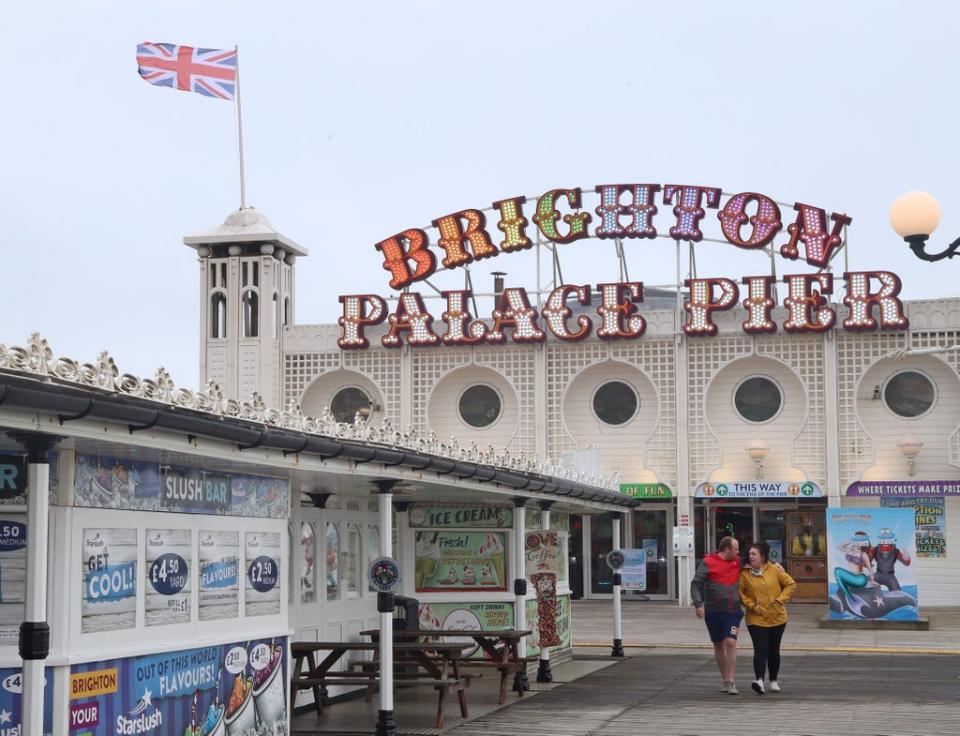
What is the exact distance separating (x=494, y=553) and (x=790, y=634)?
1061 cm

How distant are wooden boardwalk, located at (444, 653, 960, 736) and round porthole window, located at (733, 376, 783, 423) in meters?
16.0

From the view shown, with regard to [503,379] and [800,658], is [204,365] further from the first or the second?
[800,658]

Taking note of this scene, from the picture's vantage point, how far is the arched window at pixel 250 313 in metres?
39.2

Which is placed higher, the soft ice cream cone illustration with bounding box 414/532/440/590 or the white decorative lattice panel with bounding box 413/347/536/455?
the white decorative lattice panel with bounding box 413/347/536/455

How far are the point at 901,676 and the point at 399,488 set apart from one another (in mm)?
7651

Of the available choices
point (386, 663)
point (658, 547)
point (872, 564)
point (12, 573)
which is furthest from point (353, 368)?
point (12, 573)

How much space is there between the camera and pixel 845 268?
36375 mm

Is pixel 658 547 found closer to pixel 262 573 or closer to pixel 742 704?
pixel 742 704

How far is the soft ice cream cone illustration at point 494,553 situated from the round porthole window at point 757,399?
18850 millimetres

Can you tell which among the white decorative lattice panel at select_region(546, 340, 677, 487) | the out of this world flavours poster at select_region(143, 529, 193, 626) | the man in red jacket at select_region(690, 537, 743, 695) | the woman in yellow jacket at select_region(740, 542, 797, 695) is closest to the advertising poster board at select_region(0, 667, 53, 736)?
the out of this world flavours poster at select_region(143, 529, 193, 626)

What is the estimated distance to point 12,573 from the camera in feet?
32.1

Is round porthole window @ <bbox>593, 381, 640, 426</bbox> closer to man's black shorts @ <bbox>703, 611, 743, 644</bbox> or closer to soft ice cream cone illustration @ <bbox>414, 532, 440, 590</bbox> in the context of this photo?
soft ice cream cone illustration @ <bbox>414, 532, 440, 590</bbox>

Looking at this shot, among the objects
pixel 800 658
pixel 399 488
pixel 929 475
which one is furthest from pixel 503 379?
pixel 399 488

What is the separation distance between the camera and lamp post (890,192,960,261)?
1245 cm
